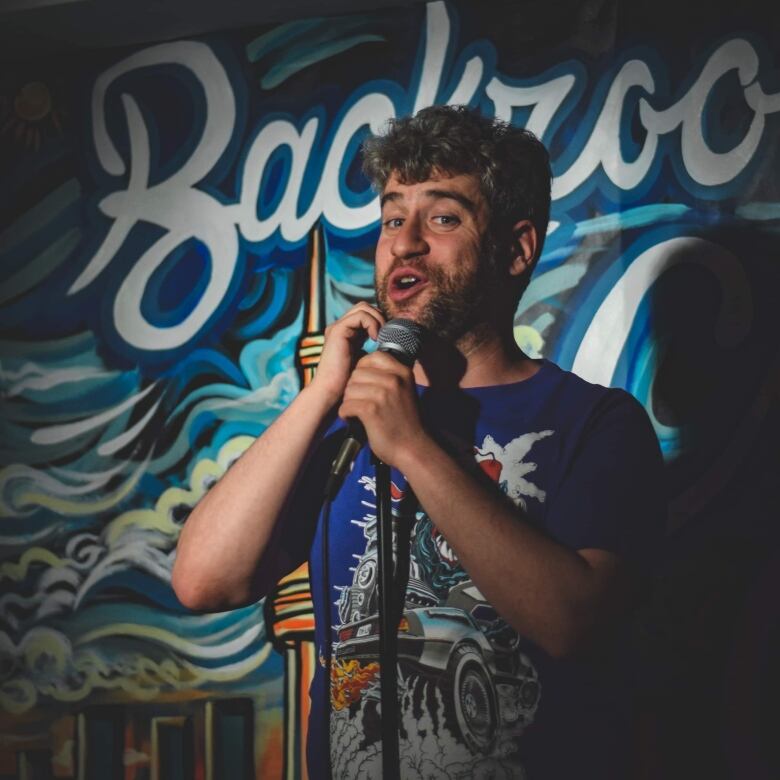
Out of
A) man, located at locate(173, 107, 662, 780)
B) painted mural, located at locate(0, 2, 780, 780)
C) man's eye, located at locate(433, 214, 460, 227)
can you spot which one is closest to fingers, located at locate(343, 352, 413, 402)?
man, located at locate(173, 107, 662, 780)

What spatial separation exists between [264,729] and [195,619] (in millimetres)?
340

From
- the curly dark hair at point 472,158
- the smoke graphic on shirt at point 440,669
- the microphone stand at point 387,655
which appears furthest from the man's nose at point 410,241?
the microphone stand at point 387,655

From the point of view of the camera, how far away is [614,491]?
1.30m

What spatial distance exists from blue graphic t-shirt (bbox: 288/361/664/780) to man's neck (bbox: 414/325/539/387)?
0.07 m

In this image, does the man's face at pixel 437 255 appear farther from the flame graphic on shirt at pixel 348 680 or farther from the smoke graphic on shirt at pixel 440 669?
the flame graphic on shirt at pixel 348 680

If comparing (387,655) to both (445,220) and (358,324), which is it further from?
(445,220)

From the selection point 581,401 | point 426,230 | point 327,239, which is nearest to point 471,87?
point 327,239

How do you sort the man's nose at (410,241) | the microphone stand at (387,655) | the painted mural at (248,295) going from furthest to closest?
the painted mural at (248,295) → the man's nose at (410,241) → the microphone stand at (387,655)

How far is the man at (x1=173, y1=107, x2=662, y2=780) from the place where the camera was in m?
1.23

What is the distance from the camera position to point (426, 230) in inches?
61.1

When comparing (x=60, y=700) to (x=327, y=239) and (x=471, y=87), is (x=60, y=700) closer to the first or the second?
(x=327, y=239)

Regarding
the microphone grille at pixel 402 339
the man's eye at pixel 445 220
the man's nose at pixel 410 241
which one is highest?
the man's eye at pixel 445 220

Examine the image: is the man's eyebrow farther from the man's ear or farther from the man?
the man's ear

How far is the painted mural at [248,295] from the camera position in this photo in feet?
6.86
